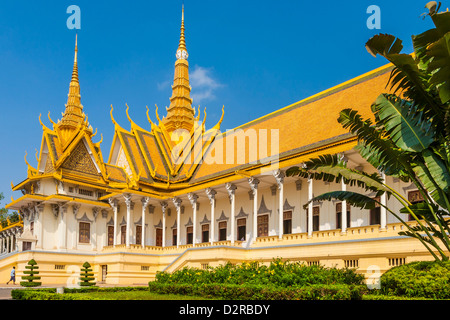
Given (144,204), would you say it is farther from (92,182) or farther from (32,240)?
(32,240)

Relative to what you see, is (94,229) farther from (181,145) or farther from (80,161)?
(181,145)

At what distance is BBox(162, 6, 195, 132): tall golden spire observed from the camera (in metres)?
36.2

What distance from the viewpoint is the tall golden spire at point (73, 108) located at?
119 feet

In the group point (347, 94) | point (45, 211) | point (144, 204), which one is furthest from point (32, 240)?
point (347, 94)

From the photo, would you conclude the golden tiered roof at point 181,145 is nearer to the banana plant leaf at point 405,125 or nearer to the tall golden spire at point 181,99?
the tall golden spire at point 181,99

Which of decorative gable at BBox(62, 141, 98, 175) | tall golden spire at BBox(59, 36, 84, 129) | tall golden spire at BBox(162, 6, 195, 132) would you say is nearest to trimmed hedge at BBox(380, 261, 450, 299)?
decorative gable at BBox(62, 141, 98, 175)

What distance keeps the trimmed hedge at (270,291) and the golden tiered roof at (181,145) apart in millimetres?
8325

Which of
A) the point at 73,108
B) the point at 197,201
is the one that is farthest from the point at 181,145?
the point at 73,108

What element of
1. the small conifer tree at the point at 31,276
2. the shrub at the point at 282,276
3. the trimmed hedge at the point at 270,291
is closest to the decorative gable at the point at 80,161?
the small conifer tree at the point at 31,276

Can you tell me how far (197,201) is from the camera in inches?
1102

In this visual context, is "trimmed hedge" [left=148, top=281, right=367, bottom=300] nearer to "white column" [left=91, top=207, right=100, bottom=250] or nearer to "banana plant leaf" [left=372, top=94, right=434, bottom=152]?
"banana plant leaf" [left=372, top=94, right=434, bottom=152]

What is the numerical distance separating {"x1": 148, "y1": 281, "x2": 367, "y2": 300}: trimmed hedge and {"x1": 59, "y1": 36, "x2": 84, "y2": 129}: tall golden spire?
25.3m
